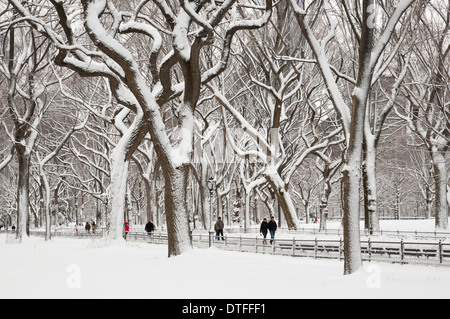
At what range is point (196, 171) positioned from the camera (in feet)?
120

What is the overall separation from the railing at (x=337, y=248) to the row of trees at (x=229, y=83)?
288cm

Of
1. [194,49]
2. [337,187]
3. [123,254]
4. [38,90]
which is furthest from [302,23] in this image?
[337,187]

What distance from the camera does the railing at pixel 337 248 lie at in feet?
54.9

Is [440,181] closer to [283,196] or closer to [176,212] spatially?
[283,196]

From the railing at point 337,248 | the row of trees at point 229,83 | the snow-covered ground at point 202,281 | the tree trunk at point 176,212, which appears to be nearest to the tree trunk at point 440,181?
the row of trees at point 229,83

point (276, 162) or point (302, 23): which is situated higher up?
point (302, 23)

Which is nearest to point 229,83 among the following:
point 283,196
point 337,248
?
point 283,196

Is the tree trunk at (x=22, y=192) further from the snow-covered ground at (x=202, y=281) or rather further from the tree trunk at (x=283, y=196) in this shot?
the snow-covered ground at (x=202, y=281)

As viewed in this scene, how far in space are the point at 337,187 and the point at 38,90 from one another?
159ft

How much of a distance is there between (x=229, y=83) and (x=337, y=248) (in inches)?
788

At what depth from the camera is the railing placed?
16734mm

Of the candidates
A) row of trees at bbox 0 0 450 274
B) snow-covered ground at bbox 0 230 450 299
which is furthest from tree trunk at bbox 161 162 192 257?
snow-covered ground at bbox 0 230 450 299

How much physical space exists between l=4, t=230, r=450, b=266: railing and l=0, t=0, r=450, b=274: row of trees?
2881 mm
